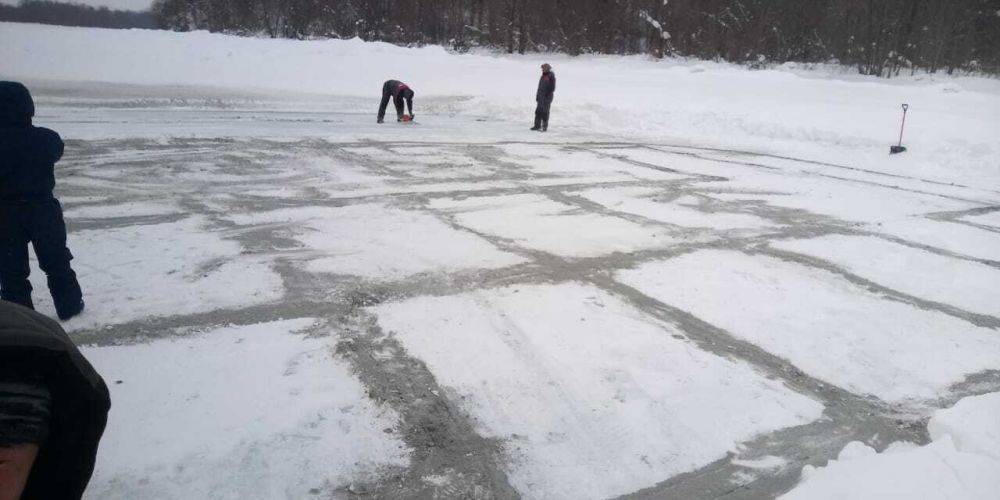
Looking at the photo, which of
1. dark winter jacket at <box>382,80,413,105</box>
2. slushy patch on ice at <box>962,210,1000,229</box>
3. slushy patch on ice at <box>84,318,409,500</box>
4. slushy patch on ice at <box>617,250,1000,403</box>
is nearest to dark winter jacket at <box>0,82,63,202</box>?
slushy patch on ice at <box>84,318,409,500</box>

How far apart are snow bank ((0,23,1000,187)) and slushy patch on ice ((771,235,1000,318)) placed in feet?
22.4

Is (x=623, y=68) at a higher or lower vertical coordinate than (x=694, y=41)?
lower

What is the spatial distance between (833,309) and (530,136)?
10.5 metres

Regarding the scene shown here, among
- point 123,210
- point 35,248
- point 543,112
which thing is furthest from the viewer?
point 543,112

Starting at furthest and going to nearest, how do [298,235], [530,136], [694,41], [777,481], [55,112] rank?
1. [694,41]
2. [530,136]
3. [55,112]
4. [298,235]
5. [777,481]

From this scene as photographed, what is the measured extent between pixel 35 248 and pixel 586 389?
374 centimetres

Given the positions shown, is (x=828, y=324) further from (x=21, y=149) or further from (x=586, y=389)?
(x=21, y=149)

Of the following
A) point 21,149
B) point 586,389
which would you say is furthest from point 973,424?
point 21,149

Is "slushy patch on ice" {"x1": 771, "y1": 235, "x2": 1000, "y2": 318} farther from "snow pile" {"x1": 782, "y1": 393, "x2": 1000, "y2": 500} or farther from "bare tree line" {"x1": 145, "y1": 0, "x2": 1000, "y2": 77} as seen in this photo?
"bare tree line" {"x1": 145, "y1": 0, "x2": 1000, "y2": 77}

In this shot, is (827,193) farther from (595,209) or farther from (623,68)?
(623,68)

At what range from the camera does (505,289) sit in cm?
507

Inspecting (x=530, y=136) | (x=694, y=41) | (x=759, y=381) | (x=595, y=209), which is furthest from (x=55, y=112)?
(x=694, y=41)

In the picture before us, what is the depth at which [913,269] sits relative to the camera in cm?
610

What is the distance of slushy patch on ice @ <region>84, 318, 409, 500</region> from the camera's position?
2727 millimetres
